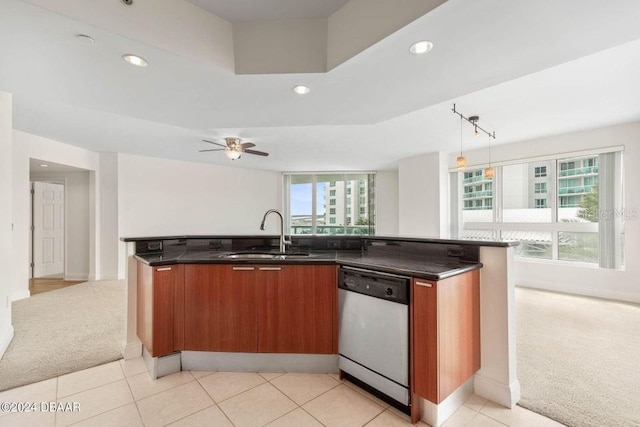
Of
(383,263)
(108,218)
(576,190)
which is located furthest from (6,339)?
(576,190)

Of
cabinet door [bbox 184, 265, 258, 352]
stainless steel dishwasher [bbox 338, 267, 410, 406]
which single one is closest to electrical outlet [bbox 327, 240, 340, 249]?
stainless steel dishwasher [bbox 338, 267, 410, 406]

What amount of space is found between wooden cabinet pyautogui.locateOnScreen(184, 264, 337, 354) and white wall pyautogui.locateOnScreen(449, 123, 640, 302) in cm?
453

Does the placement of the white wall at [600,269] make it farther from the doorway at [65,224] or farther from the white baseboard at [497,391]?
the doorway at [65,224]

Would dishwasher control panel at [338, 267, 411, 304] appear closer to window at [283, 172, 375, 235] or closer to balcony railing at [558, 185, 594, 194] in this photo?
balcony railing at [558, 185, 594, 194]

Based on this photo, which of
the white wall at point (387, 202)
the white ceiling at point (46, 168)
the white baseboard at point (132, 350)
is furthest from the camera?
the white wall at point (387, 202)

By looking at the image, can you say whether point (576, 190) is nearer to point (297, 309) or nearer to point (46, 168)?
point (297, 309)

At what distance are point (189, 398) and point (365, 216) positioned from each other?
6.41 meters

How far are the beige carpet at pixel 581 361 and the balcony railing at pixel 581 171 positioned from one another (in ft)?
6.73

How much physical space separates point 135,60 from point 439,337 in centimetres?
256

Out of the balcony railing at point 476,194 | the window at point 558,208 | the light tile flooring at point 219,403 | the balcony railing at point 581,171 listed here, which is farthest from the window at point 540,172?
the light tile flooring at point 219,403

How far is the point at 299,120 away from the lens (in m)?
2.85

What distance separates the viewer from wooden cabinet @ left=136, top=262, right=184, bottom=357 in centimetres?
199

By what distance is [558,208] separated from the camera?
180 inches

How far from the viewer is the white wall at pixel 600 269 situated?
150 inches
